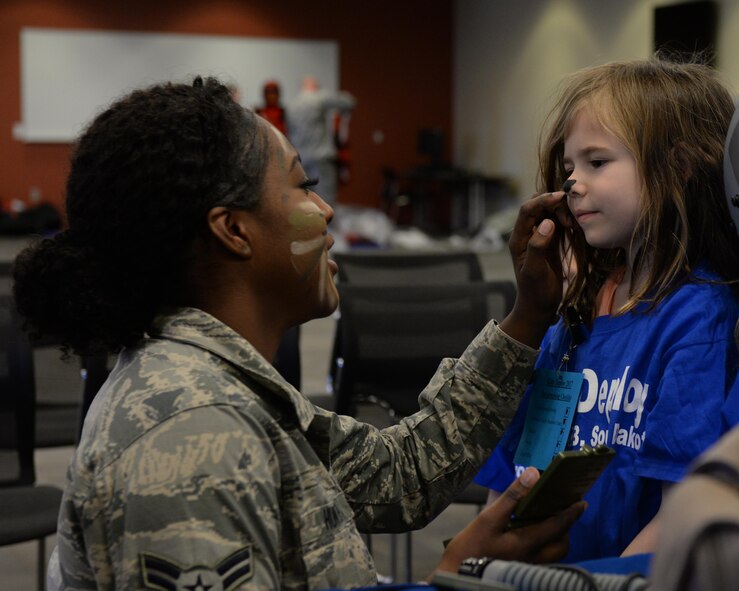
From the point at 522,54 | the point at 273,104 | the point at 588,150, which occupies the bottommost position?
the point at 588,150

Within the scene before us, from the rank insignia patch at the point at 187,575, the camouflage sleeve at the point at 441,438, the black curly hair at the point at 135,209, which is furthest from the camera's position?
the camouflage sleeve at the point at 441,438

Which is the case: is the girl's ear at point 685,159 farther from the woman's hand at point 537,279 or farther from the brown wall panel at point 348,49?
the brown wall panel at point 348,49

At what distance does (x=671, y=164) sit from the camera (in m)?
1.46

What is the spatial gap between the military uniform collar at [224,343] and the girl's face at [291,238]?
0.31ft

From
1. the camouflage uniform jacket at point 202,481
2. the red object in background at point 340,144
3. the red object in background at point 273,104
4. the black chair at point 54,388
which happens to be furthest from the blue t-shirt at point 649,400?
the red object in background at point 340,144

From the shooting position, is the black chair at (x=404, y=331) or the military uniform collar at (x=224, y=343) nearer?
the military uniform collar at (x=224, y=343)

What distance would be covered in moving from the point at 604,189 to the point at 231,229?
58cm

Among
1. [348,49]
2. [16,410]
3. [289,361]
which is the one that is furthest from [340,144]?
[16,410]

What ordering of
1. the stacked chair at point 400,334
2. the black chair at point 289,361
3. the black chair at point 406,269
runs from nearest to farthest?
the black chair at point 289,361 < the stacked chair at point 400,334 < the black chair at point 406,269

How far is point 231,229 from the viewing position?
115 cm

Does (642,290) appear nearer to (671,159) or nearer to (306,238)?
(671,159)

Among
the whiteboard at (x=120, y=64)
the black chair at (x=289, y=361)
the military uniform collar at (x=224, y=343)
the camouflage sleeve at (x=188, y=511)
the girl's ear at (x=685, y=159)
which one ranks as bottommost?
the black chair at (x=289, y=361)

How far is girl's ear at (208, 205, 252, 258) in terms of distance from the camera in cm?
113

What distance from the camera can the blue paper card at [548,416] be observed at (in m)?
1.47
